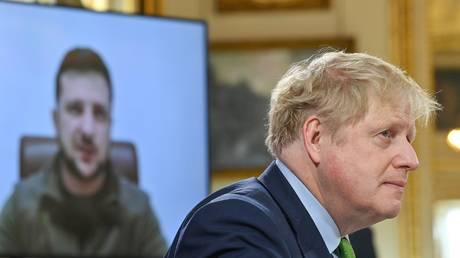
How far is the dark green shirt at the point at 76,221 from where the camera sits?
5.46 metres

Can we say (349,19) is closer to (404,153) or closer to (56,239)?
(56,239)

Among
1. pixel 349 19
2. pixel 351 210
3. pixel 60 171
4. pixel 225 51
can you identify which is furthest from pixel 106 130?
pixel 351 210

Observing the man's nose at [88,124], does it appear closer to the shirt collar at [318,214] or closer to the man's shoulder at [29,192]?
the man's shoulder at [29,192]

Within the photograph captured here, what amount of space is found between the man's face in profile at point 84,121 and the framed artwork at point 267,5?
2.23 metres

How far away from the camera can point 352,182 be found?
237cm

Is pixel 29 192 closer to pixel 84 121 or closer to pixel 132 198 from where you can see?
pixel 84 121

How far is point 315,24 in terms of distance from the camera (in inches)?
305

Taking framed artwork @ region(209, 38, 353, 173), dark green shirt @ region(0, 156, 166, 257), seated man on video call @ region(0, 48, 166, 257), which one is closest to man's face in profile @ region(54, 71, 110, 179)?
seated man on video call @ region(0, 48, 166, 257)

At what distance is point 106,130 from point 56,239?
67cm

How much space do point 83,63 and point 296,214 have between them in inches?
141

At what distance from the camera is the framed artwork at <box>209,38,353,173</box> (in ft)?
25.2

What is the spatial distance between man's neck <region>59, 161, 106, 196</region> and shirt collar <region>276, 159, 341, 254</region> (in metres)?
3.39

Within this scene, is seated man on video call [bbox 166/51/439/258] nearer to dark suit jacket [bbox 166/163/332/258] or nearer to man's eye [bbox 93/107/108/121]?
dark suit jacket [bbox 166/163/332/258]

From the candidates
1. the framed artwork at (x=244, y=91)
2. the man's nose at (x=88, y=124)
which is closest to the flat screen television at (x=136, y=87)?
the man's nose at (x=88, y=124)
